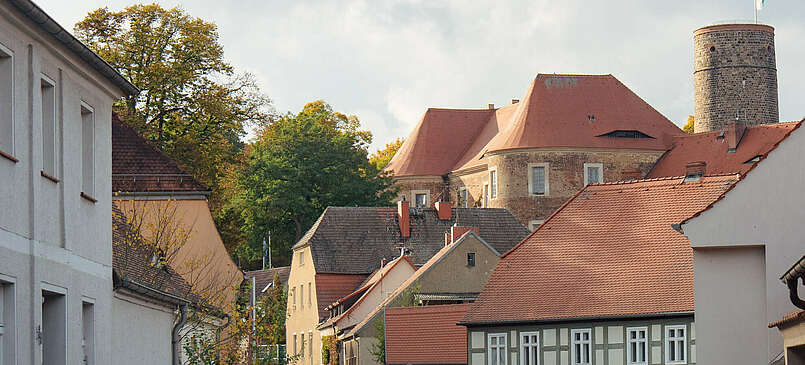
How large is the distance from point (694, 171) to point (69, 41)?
29.4 m

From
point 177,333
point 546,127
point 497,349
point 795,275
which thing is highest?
point 546,127

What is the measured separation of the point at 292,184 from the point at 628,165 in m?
20.4

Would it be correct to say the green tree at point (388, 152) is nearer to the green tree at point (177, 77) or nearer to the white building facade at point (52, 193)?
the green tree at point (177, 77)

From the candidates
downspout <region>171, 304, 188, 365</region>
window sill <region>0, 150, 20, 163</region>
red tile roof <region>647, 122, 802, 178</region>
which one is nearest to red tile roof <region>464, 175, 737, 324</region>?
downspout <region>171, 304, 188, 365</region>

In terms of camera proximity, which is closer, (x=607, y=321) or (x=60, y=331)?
(x=60, y=331)

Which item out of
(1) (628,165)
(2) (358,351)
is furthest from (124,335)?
(1) (628,165)

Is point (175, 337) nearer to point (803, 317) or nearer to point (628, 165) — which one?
point (803, 317)

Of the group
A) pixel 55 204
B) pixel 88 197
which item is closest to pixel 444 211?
pixel 88 197

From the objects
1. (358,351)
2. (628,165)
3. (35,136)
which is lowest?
(358,351)

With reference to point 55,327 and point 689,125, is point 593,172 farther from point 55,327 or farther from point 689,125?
point 55,327

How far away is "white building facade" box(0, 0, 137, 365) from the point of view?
14883mm

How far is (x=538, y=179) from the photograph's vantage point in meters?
85.4

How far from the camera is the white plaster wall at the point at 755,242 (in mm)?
23500

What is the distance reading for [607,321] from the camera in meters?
39.7
